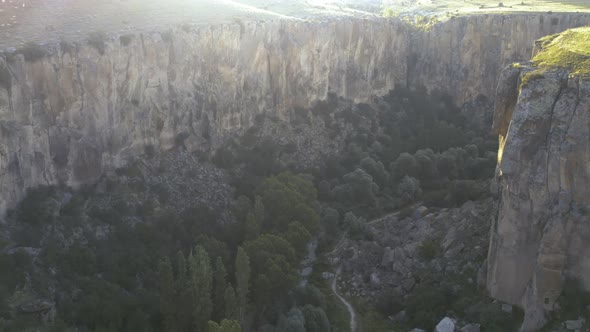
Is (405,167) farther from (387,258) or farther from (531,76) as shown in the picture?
(531,76)

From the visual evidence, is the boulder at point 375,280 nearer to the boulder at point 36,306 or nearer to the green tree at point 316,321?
the green tree at point 316,321

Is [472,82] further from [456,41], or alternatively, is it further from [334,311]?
[334,311]

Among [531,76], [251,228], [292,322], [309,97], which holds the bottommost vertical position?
[292,322]

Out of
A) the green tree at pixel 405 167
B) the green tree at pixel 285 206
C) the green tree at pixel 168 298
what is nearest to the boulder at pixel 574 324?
the green tree at pixel 168 298

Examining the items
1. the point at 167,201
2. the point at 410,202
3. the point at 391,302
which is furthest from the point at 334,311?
the point at 410,202

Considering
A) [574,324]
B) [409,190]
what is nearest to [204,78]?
[409,190]

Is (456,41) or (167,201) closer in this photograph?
(167,201)
